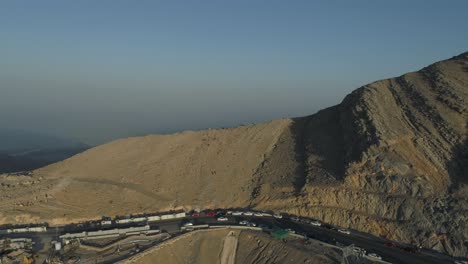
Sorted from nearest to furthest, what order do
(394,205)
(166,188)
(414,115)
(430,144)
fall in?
(394,205)
(430,144)
(414,115)
(166,188)

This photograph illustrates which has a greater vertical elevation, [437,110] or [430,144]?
[437,110]

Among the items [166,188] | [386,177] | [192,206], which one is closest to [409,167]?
[386,177]

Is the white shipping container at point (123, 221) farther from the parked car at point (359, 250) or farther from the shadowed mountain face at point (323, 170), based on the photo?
the parked car at point (359, 250)

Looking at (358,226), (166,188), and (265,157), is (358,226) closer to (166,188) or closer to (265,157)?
(265,157)

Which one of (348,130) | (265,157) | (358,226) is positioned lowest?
(358,226)

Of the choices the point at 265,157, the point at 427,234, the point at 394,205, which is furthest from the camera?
the point at 265,157

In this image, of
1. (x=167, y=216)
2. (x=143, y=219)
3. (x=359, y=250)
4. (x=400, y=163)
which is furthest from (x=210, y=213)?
(x=400, y=163)

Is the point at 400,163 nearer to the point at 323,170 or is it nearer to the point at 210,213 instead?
the point at 323,170
